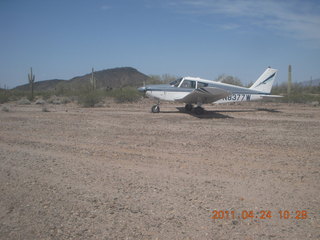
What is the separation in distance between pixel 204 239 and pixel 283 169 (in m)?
2.69

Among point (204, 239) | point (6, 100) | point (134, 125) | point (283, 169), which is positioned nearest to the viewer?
point (204, 239)

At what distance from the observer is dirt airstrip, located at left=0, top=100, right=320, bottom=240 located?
2.86 m

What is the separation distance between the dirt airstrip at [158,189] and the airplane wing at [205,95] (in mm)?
6056

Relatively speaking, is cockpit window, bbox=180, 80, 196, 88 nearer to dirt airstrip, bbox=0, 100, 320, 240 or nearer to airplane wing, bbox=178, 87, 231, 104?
airplane wing, bbox=178, 87, 231, 104

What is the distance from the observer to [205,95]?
1352cm

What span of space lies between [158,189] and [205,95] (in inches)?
401

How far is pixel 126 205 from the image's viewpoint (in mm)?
3352

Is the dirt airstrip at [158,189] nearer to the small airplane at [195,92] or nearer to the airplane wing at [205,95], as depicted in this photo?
the airplane wing at [205,95]

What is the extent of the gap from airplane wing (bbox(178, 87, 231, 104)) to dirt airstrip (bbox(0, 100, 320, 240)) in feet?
19.9

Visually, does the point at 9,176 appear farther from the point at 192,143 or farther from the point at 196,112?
the point at 196,112

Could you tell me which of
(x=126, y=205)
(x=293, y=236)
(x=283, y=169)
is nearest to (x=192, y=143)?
(x=283, y=169)
